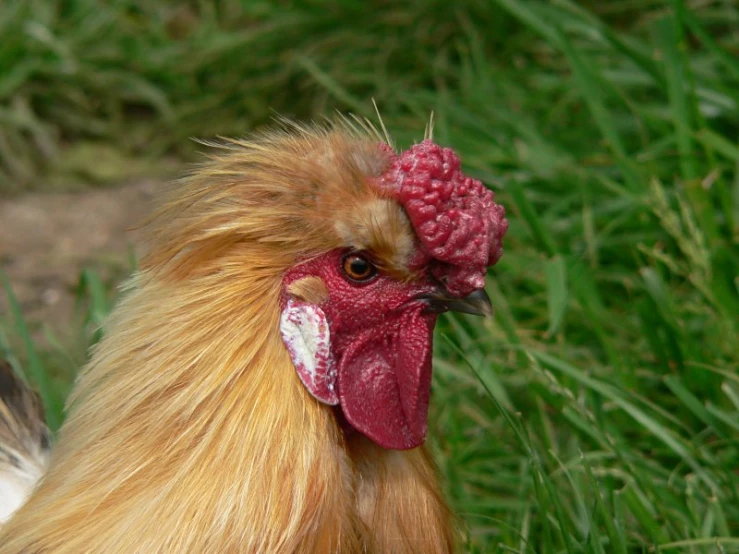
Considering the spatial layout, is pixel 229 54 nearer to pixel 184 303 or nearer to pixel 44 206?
pixel 44 206

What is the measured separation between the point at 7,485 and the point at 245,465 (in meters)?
1.05

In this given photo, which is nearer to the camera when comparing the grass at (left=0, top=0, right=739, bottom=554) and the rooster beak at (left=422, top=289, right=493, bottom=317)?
the rooster beak at (left=422, top=289, right=493, bottom=317)

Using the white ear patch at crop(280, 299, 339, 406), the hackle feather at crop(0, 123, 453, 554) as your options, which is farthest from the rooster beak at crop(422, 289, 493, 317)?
the white ear patch at crop(280, 299, 339, 406)

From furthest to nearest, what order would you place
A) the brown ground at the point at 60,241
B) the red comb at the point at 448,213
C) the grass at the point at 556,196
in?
1. the brown ground at the point at 60,241
2. the grass at the point at 556,196
3. the red comb at the point at 448,213

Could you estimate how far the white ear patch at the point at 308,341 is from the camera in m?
2.13

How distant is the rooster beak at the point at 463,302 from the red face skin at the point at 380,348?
2cm

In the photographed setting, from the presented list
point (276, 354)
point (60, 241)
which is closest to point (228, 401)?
point (276, 354)

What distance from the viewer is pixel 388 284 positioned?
2.20 meters

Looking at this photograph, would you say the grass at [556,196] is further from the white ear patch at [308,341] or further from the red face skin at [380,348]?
the white ear patch at [308,341]

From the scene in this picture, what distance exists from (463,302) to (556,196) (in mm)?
2121

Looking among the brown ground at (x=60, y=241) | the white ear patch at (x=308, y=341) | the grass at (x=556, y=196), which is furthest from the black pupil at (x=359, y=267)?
the brown ground at (x=60, y=241)

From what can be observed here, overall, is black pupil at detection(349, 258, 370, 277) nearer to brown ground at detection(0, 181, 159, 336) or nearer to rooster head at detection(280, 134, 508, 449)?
rooster head at detection(280, 134, 508, 449)

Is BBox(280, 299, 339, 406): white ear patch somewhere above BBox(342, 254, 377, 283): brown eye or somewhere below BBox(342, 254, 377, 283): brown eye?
below

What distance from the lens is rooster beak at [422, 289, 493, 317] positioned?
220 centimetres
